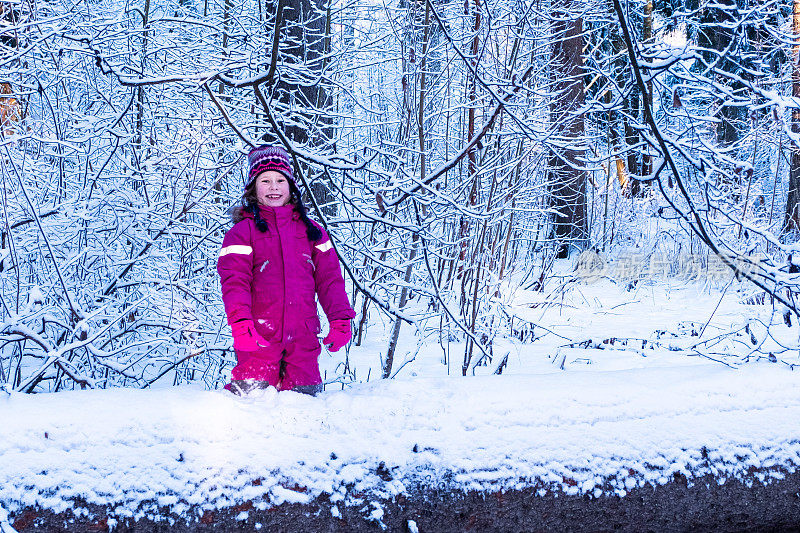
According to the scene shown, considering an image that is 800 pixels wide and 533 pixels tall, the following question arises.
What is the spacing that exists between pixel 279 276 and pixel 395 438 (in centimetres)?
98

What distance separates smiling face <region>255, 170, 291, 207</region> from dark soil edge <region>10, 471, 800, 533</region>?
4.27ft

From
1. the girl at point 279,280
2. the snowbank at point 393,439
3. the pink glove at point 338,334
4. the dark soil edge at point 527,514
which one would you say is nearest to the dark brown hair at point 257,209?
the girl at point 279,280

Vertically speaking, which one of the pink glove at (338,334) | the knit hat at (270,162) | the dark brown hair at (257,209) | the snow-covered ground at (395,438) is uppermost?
the knit hat at (270,162)

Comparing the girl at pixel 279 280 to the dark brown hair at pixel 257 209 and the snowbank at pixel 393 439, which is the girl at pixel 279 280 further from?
the snowbank at pixel 393 439

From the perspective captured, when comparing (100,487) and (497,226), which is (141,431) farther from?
(497,226)

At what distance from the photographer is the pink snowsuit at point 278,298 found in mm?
2568

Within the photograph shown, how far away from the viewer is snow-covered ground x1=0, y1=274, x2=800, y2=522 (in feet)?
5.47

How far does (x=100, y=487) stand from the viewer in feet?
5.38

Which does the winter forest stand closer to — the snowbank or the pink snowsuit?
the pink snowsuit

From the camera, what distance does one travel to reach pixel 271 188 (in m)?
2.66

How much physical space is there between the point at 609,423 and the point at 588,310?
14.0 feet

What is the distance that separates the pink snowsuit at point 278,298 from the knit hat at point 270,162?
0.46ft

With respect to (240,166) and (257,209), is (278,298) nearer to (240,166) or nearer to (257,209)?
(257,209)

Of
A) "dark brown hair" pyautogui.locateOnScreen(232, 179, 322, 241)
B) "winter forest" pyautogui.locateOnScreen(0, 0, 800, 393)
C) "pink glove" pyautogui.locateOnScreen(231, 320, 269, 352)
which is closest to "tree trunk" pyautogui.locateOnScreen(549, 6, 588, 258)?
"winter forest" pyautogui.locateOnScreen(0, 0, 800, 393)
